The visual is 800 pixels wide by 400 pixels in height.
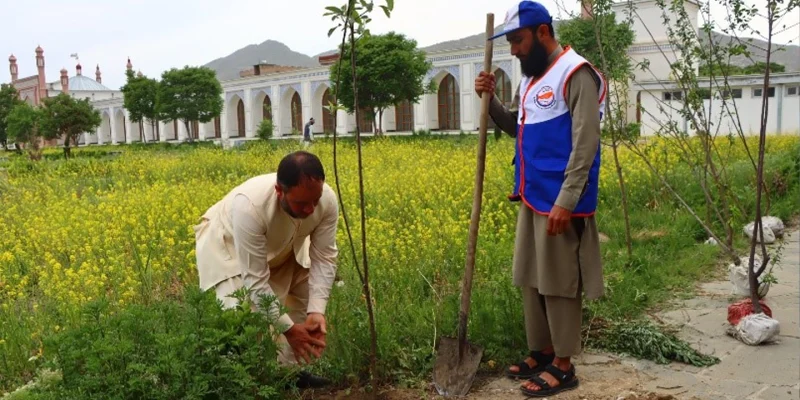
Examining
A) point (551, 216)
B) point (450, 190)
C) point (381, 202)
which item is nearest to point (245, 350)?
point (551, 216)

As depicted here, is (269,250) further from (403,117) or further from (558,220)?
(403,117)

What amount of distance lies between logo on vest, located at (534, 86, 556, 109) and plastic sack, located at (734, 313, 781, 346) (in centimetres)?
170

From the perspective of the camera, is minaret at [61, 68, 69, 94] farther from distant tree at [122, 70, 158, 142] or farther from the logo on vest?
the logo on vest

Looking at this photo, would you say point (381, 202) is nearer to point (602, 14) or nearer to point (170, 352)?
point (602, 14)

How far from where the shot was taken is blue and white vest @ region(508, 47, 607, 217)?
9.26 feet

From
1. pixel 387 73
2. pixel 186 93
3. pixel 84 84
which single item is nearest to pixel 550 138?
pixel 387 73

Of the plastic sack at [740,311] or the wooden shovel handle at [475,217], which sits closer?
the wooden shovel handle at [475,217]

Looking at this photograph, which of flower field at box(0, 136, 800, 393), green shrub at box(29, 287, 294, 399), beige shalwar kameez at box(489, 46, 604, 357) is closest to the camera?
green shrub at box(29, 287, 294, 399)

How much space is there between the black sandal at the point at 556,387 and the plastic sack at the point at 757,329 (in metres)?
1.11

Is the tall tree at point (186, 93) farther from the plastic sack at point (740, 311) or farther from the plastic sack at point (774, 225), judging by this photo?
the plastic sack at point (740, 311)

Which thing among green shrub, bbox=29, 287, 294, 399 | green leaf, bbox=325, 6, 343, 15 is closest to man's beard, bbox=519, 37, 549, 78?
green leaf, bbox=325, 6, 343, 15

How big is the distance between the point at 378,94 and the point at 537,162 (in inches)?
921

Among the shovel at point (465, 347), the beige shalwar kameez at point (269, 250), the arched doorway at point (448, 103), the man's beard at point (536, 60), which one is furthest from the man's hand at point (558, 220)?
the arched doorway at point (448, 103)

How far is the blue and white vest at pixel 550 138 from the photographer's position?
282 centimetres
